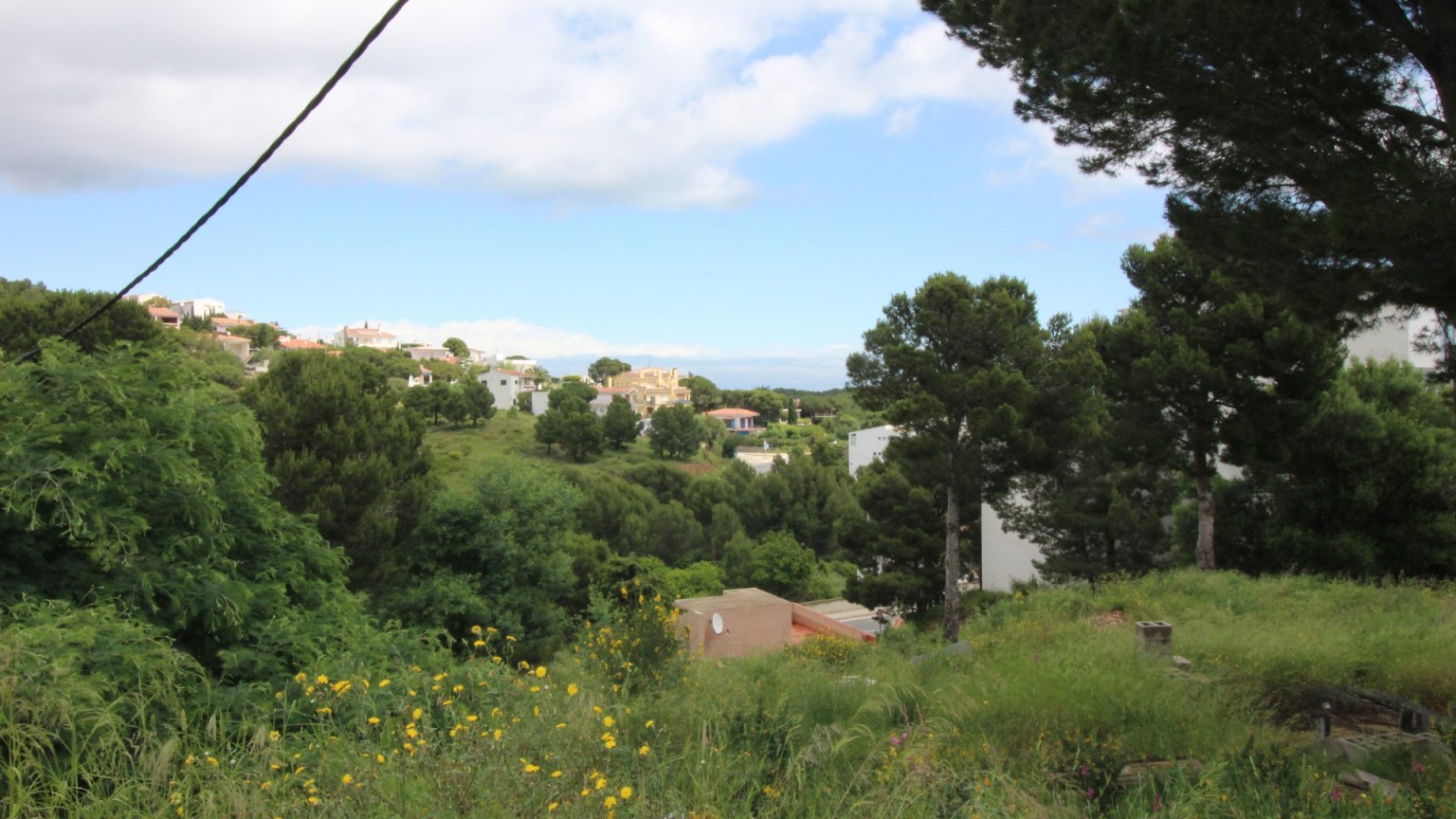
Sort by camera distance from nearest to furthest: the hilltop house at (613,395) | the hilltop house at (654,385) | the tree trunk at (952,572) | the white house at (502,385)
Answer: the tree trunk at (952,572), the hilltop house at (613,395), the white house at (502,385), the hilltop house at (654,385)

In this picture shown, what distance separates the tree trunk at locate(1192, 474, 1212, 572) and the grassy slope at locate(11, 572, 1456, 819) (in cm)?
709

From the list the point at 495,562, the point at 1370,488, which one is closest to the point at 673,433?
the point at 495,562

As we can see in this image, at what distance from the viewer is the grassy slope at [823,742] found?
2.48 metres

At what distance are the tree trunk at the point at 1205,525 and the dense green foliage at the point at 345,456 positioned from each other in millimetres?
14307

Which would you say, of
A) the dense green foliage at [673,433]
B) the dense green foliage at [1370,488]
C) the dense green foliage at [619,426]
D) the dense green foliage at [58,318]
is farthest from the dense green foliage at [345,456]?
the dense green foliage at [673,433]

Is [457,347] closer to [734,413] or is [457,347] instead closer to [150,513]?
[734,413]

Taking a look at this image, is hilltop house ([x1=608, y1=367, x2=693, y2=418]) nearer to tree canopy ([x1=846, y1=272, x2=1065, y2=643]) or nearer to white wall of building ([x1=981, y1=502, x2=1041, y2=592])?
white wall of building ([x1=981, y1=502, x2=1041, y2=592])

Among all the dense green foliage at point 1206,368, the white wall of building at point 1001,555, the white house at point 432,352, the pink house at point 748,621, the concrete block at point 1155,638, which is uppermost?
the white house at point 432,352

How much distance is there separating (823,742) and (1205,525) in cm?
1290

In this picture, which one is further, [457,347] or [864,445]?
[457,347]

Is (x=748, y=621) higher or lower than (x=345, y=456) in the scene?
lower

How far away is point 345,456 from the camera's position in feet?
58.0

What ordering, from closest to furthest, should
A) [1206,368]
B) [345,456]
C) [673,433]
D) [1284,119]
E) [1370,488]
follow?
[1284,119] → [1206,368] → [1370,488] → [345,456] → [673,433]

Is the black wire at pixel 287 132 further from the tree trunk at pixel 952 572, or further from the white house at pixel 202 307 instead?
the white house at pixel 202 307
